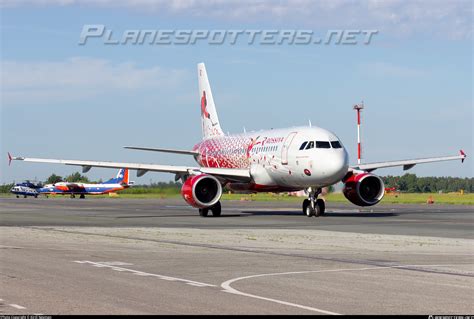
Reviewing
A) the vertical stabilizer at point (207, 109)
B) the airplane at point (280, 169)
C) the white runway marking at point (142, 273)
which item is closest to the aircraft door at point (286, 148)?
the airplane at point (280, 169)

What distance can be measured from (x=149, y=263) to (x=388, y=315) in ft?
27.3

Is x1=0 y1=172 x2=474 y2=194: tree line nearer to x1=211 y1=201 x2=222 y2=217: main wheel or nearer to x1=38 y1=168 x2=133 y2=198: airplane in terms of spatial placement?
x1=38 y1=168 x2=133 y2=198: airplane

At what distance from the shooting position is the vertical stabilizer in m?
59.1

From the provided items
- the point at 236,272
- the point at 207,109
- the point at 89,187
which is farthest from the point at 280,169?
the point at 89,187

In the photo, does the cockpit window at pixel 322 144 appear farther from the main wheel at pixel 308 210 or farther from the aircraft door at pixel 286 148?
the main wheel at pixel 308 210

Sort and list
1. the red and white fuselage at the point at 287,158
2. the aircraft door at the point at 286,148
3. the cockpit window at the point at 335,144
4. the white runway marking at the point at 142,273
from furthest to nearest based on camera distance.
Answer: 1. the aircraft door at the point at 286,148
2. the cockpit window at the point at 335,144
3. the red and white fuselage at the point at 287,158
4. the white runway marking at the point at 142,273

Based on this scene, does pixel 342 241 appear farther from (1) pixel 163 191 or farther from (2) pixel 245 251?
(1) pixel 163 191

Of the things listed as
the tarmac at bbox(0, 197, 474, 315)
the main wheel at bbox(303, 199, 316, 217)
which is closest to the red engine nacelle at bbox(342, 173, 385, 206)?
the main wheel at bbox(303, 199, 316, 217)

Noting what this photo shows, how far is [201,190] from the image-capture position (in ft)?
149

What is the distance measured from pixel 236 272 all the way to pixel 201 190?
28361 mm

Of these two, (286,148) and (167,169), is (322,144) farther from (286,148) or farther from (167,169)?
(167,169)

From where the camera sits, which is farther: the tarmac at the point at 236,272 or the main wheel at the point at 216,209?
the main wheel at the point at 216,209

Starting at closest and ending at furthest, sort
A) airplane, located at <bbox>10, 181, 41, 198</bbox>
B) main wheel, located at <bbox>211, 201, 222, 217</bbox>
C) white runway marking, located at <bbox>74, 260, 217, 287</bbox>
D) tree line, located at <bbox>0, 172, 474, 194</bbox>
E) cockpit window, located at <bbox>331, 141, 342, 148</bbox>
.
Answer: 1. white runway marking, located at <bbox>74, 260, 217, 287</bbox>
2. cockpit window, located at <bbox>331, 141, 342, 148</bbox>
3. main wheel, located at <bbox>211, 201, 222, 217</bbox>
4. airplane, located at <bbox>10, 181, 41, 198</bbox>
5. tree line, located at <bbox>0, 172, 474, 194</bbox>

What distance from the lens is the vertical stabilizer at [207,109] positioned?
194ft
